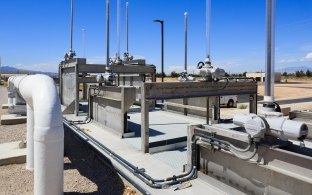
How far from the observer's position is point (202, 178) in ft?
19.4

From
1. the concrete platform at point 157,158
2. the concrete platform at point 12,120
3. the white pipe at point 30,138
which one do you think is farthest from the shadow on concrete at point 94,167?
the concrete platform at point 12,120

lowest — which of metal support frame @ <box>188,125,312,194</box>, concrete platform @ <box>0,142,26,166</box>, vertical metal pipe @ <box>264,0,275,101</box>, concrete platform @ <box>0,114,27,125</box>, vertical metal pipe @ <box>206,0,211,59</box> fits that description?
concrete platform @ <box>0,142,26,166</box>

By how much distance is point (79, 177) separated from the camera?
654 centimetres

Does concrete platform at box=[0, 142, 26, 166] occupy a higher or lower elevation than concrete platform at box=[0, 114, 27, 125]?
lower

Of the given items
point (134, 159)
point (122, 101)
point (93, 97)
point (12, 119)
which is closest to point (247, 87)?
point (122, 101)

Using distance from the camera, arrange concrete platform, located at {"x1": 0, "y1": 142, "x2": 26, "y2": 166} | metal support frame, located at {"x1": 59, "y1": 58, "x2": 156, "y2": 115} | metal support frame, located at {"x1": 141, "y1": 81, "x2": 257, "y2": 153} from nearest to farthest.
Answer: concrete platform, located at {"x1": 0, "y1": 142, "x2": 26, "y2": 166}
metal support frame, located at {"x1": 141, "y1": 81, "x2": 257, "y2": 153}
metal support frame, located at {"x1": 59, "y1": 58, "x2": 156, "y2": 115}

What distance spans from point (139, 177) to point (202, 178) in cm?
125

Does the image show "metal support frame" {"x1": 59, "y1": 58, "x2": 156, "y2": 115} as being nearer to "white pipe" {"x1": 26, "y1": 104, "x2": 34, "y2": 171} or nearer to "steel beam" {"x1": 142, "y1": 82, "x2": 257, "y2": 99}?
"steel beam" {"x1": 142, "y1": 82, "x2": 257, "y2": 99}

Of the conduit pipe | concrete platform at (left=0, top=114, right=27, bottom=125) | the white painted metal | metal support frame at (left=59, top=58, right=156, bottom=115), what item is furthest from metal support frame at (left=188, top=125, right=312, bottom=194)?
concrete platform at (left=0, top=114, right=27, bottom=125)

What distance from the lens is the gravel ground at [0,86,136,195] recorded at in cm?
581

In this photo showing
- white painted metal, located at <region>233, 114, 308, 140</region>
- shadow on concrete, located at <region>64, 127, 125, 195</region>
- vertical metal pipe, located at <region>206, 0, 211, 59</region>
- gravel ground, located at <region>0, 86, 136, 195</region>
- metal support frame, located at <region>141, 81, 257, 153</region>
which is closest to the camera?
white painted metal, located at <region>233, 114, 308, 140</region>

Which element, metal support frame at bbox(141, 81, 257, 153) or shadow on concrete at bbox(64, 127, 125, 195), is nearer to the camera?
shadow on concrete at bbox(64, 127, 125, 195)

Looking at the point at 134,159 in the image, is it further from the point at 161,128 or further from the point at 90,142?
the point at 161,128

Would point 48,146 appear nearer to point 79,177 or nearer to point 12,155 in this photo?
point 79,177
